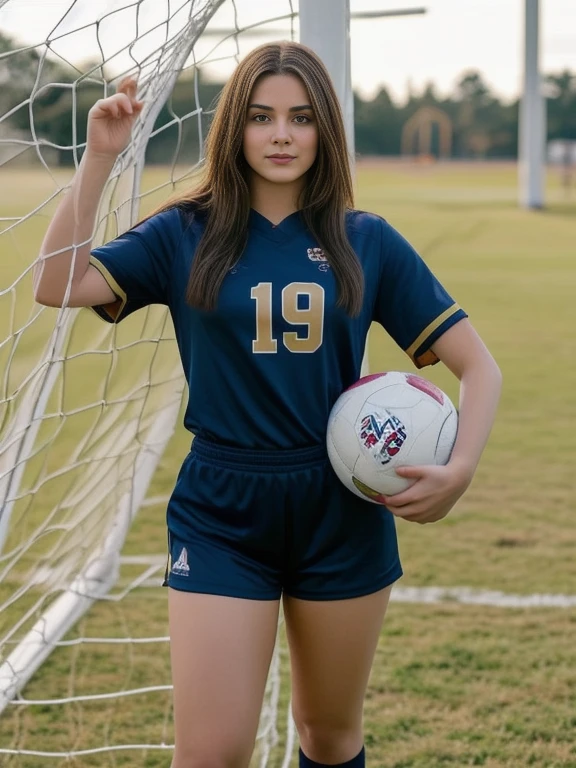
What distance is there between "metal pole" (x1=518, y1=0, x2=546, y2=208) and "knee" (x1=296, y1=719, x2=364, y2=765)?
1093 inches

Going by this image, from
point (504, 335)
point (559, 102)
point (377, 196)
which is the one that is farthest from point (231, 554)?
point (559, 102)

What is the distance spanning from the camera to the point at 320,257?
7.67ft

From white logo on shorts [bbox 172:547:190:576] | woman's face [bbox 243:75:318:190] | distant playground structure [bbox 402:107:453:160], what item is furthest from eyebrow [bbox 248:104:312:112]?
distant playground structure [bbox 402:107:453:160]

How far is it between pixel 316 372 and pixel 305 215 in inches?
12.4

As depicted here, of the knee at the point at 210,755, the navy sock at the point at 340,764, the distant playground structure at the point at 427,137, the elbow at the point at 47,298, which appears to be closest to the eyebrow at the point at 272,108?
the elbow at the point at 47,298

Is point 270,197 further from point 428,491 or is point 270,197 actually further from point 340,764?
point 340,764

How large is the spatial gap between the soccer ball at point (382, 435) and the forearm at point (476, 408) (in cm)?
3

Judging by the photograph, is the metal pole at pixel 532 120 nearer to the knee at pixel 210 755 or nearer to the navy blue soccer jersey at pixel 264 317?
the navy blue soccer jersey at pixel 264 317

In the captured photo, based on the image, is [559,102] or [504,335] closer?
[504,335]

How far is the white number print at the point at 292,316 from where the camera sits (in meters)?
2.27

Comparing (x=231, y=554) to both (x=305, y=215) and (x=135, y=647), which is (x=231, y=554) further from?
(x=135, y=647)

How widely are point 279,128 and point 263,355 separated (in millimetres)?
431

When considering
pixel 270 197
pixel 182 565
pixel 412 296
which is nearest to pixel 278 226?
pixel 270 197

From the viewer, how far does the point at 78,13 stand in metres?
2.74
